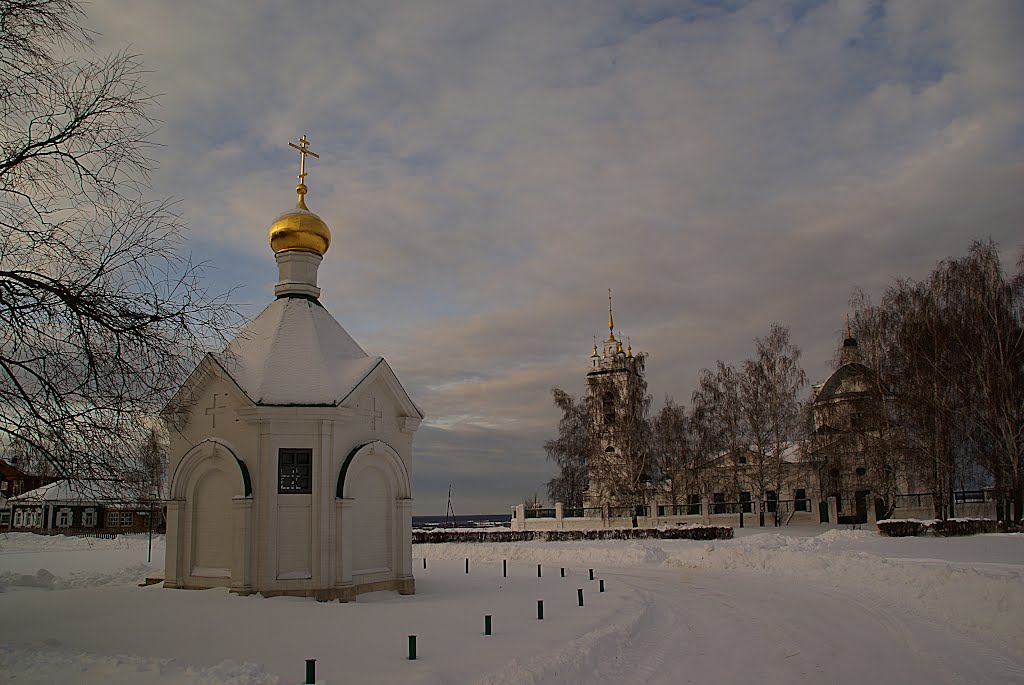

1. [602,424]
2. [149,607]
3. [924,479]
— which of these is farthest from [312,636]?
[602,424]

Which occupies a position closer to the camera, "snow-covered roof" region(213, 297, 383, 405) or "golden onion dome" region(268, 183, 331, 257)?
"snow-covered roof" region(213, 297, 383, 405)

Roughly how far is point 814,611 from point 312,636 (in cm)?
979

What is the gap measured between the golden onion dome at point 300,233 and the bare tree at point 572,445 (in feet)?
102

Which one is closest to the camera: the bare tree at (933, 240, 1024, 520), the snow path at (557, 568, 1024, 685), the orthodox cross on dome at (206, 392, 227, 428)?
the snow path at (557, 568, 1024, 685)

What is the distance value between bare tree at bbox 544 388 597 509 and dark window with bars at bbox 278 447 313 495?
3327cm

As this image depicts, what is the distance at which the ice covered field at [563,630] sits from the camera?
31.8 feet

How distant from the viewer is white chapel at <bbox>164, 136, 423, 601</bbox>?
17406mm

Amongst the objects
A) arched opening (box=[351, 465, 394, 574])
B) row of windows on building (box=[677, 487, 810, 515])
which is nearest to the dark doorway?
row of windows on building (box=[677, 487, 810, 515])

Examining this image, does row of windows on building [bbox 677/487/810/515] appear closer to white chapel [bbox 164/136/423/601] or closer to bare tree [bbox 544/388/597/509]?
bare tree [bbox 544/388/597/509]

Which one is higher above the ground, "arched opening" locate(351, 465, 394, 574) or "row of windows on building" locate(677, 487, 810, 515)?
"arched opening" locate(351, 465, 394, 574)

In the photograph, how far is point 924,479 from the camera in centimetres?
3494

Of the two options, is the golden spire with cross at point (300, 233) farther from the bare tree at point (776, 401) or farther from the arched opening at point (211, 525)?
the bare tree at point (776, 401)

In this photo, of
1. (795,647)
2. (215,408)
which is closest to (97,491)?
(215,408)

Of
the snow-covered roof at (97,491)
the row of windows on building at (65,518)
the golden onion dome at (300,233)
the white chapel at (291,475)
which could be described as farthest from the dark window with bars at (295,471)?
the row of windows on building at (65,518)
